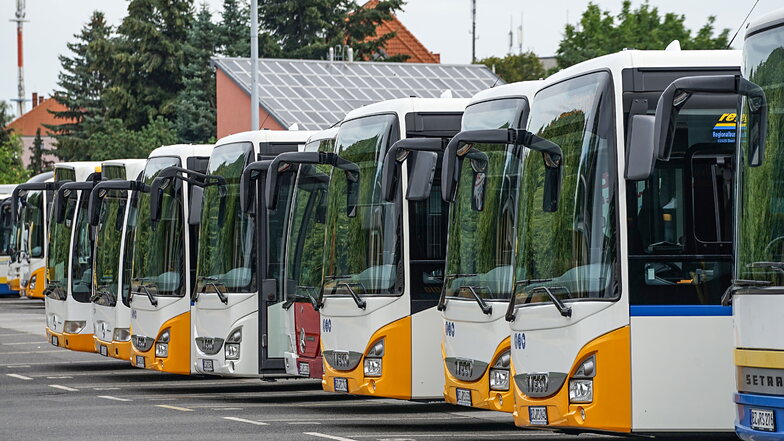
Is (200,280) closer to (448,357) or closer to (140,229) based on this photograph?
(140,229)

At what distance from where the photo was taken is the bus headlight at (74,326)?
2414 cm

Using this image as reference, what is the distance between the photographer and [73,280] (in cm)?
2430

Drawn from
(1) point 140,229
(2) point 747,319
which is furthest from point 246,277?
(2) point 747,319

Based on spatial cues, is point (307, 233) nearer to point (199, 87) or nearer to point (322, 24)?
point (199, 87)

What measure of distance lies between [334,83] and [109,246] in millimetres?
32163

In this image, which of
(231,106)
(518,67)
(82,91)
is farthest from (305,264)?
(82,91)

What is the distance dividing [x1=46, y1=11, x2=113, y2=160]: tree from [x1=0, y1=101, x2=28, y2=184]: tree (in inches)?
171

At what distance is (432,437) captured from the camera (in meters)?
14.5

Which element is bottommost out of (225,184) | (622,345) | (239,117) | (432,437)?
(432,437)

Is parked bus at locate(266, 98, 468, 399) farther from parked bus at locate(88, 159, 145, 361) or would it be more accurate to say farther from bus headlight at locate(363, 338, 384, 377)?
parked bus at locate(88, 159, 145, 361)

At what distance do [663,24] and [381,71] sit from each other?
1788cm

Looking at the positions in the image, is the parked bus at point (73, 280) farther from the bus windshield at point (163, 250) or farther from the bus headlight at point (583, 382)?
the bus headlight at point (583, 382)

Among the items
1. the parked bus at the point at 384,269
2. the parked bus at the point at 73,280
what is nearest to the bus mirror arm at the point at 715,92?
the parked bus at the point at 384,269

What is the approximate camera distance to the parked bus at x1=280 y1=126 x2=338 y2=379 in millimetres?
17094
